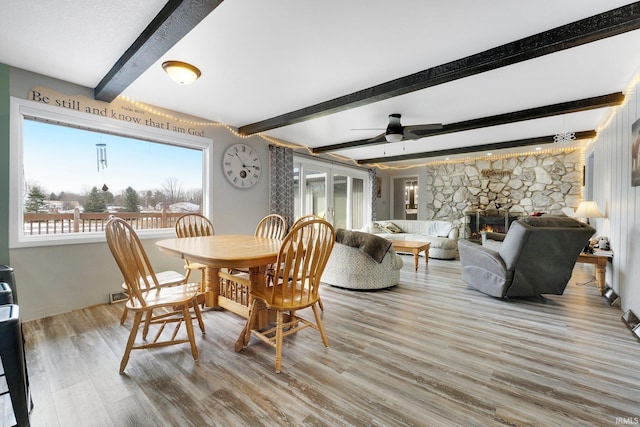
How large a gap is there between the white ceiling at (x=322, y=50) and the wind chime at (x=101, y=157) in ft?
2.26

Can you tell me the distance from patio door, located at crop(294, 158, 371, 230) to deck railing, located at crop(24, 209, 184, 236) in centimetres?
275

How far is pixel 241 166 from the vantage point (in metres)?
4.49

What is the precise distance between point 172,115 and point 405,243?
13.6 ft

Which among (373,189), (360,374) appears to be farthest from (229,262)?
(373,189)

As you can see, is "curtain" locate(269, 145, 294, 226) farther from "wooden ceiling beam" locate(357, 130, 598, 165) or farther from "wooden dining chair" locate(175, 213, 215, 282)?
"wooden ceiling beam" locate(357, 130, 598, 165)

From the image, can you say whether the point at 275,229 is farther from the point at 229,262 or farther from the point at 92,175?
the point at 92,175

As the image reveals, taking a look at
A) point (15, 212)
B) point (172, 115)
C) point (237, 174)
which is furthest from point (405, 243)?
point (15, 212)

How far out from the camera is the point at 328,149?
5.90 metres

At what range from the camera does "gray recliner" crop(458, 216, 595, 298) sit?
294 centimetres

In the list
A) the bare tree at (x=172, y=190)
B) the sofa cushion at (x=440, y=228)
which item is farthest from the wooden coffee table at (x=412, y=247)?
the bare tree at (x=172, y=190)

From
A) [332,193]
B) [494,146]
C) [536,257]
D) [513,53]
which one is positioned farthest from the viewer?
[332,193]

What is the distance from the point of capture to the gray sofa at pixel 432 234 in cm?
586

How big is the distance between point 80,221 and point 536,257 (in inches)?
202

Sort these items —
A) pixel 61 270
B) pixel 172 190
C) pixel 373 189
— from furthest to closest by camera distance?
→ pixel 373 189
pixel 172 190
pixel 61 270
